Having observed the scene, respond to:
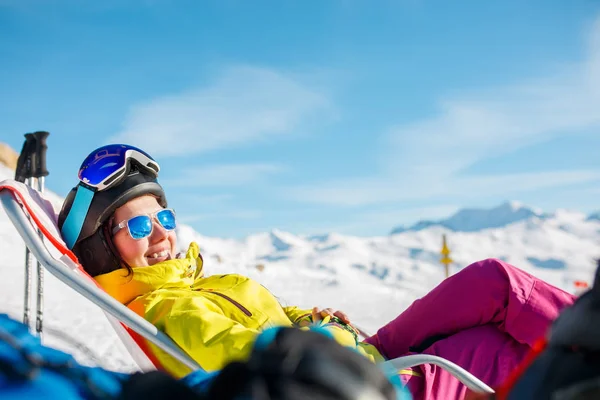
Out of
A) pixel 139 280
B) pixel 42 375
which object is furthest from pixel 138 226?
pixel 42 375

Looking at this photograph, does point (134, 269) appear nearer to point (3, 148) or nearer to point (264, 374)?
point (264, 374)

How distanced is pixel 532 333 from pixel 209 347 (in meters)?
1.38

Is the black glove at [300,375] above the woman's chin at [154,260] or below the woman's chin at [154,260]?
above

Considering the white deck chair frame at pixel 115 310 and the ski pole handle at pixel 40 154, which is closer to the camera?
the white deck chair frame at pixel 115 310

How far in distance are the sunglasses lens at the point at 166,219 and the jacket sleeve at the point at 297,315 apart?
84 cm

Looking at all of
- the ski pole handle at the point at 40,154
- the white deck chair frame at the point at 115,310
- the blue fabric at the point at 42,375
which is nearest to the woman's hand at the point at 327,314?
the white deck chair frame at the point at 115,310

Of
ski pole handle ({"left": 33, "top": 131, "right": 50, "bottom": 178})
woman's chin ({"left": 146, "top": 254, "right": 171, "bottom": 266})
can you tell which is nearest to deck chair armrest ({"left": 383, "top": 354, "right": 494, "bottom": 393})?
Answer: woman's chin ({"left": 146, "top": 254, "right": 171, "bottom": 266})

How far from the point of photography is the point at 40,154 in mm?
3850

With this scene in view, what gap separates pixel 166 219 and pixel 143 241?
0.67 ft

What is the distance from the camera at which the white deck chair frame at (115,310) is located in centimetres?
222

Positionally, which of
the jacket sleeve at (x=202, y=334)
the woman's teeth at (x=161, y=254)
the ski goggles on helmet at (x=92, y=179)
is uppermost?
the ski goggles on helmet at (x=92, y=179)

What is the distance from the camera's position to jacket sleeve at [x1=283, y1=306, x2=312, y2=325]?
3.17m

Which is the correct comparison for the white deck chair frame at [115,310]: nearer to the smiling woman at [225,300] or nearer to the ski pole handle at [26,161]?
the smiling woman at [225,300]

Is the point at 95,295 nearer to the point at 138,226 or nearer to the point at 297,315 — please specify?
the point at 138,226
